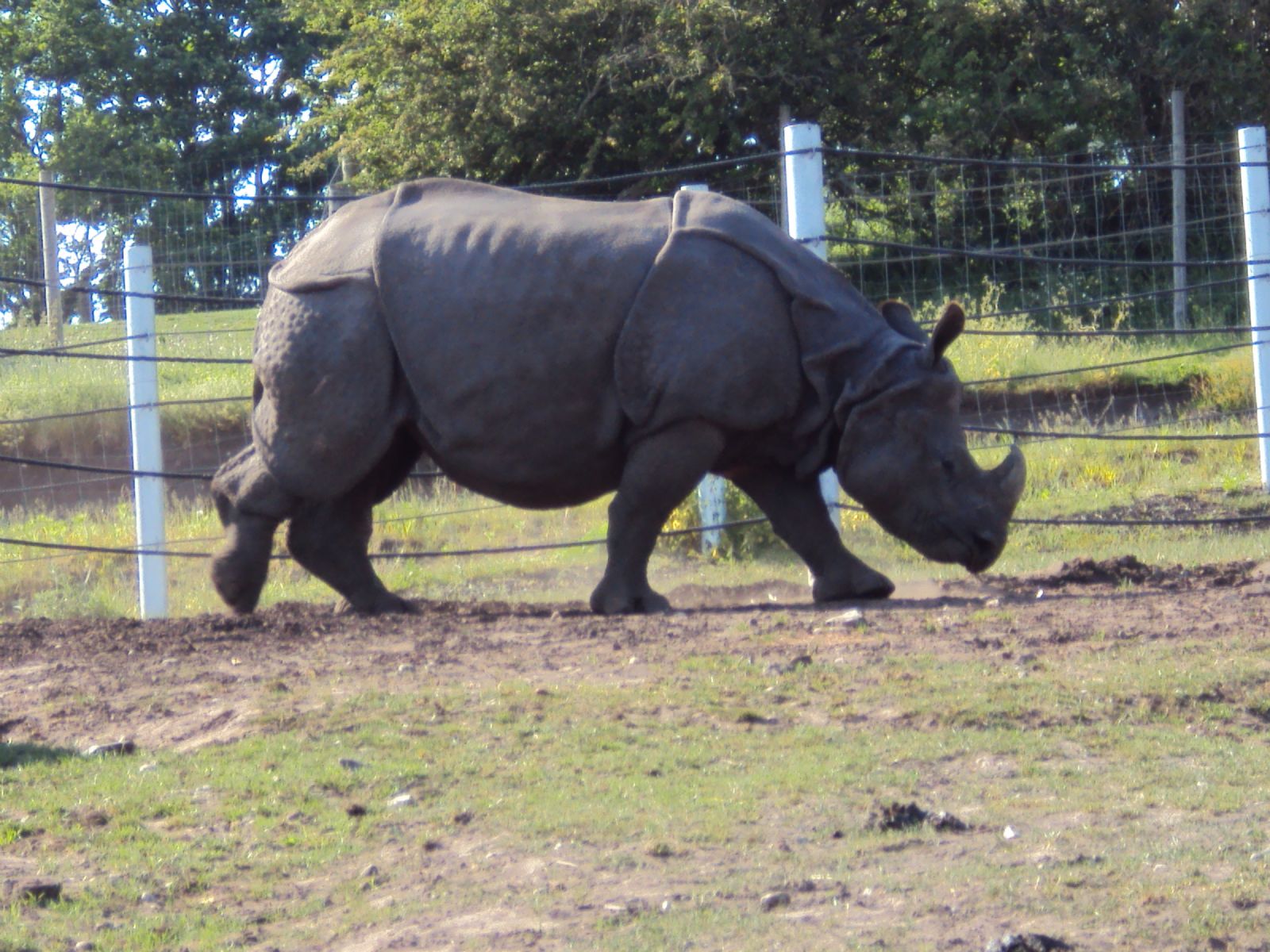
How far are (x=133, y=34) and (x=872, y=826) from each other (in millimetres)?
32453

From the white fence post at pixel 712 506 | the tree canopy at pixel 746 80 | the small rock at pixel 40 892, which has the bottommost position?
the small rock at pixel 40 892

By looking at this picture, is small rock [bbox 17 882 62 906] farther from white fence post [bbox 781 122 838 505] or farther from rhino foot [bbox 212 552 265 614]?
white fence post [bbox 781 122 838 505]

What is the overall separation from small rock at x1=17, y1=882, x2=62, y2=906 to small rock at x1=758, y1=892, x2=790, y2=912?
164cm

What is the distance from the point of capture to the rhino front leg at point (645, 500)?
282 inches

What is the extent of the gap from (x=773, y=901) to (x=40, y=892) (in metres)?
1.70

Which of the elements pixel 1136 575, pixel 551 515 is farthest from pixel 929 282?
pixel 1136 575

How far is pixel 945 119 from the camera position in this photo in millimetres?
18953

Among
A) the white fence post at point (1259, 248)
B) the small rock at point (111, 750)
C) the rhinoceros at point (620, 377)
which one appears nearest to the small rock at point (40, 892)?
the small rock at point (111, 750)

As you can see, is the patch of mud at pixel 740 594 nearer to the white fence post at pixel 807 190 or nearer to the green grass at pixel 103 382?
the white fence post at pixel 807 190

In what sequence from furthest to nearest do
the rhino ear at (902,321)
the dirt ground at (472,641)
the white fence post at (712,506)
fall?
the white fence post at (712,506), the rhino ear at (902,321), the dirt ground at (472,641)

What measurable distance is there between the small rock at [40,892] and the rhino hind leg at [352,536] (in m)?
3.69

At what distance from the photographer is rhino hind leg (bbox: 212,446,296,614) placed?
764cm

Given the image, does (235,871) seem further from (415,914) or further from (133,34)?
(133,34)

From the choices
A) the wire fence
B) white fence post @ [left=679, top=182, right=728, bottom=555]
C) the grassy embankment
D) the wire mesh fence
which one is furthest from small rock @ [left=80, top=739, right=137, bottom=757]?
the wire mesh fence
